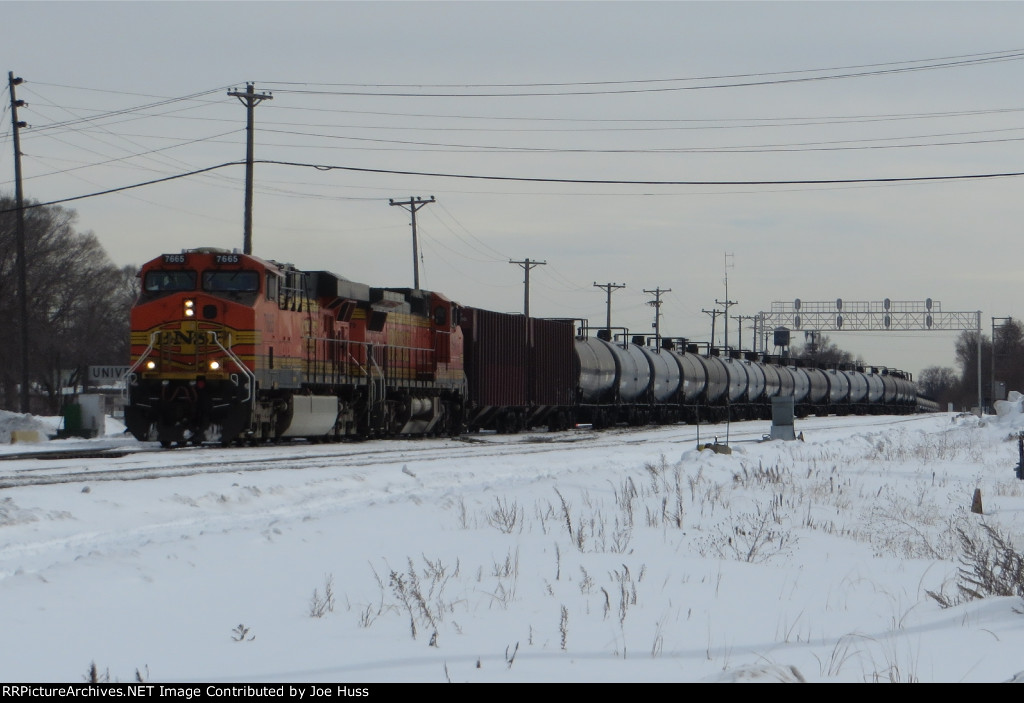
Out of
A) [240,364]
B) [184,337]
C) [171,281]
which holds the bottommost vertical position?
[240,364]

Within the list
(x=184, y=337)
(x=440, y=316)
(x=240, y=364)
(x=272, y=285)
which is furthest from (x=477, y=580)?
(x=440, y=316)

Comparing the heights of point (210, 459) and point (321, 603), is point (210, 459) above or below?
above

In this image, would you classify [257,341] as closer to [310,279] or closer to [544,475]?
[310,279]

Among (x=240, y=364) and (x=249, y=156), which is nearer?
(x=240, y=364)

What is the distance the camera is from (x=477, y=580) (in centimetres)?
803

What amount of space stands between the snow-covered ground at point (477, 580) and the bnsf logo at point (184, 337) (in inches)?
201

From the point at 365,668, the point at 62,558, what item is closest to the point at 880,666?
the point at 365,668

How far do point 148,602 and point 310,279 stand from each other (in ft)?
56.6

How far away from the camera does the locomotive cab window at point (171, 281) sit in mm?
21625

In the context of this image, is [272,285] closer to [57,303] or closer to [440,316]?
[440,316]

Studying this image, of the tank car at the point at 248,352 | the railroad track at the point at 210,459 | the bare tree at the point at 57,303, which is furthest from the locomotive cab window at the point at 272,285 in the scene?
the bare tree at the point at 57,303

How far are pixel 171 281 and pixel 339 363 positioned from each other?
176 inches

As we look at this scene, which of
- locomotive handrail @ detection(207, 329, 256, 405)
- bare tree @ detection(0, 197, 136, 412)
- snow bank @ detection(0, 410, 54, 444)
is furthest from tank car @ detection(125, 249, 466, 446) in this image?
bare tree @ detection(0, 197, 136, 412)
